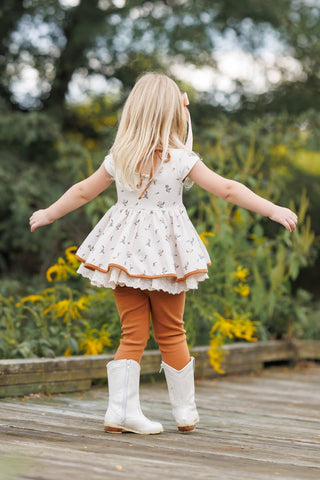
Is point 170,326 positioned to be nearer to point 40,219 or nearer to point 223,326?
point 40,219

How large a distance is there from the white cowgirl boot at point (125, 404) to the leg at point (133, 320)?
5 cm

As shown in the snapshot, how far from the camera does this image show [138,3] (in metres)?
7.39

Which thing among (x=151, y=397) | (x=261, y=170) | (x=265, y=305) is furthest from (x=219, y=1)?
(x=151, y=397)

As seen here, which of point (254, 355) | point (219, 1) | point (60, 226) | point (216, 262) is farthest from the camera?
point (219, 1)

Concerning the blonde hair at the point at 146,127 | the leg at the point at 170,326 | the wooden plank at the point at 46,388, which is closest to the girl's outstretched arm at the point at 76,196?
the blonde hair at the point at 146,127

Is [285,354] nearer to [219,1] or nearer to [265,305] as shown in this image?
[265,305]

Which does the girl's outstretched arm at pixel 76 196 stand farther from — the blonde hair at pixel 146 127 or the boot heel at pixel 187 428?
the boot heel at pixel 187 428

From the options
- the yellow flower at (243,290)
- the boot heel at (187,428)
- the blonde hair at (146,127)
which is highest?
the blonde hair at (146,127)

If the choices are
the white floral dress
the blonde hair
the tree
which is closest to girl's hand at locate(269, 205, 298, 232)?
the white floral dress

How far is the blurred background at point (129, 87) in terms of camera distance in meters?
6.70

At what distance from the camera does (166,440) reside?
103 inches

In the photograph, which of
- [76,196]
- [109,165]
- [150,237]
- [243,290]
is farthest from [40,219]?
[243,290]

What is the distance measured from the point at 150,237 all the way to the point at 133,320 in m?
0.34

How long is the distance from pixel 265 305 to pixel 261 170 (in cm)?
220
